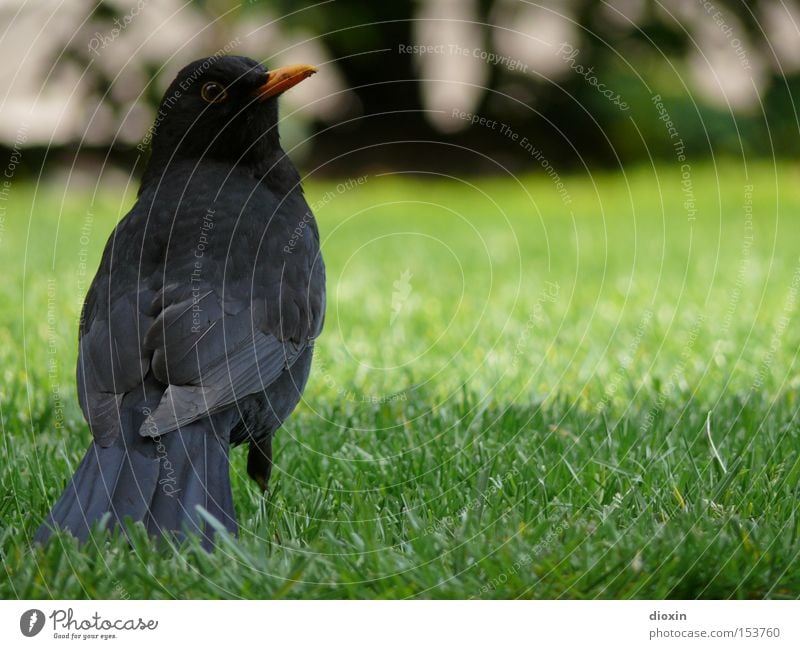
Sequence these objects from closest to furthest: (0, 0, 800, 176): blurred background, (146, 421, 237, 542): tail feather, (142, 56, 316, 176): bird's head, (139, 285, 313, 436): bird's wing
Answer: (146, 421, 237, 542): tail feather → (139, 285, 313, 436): bird's wing → (142, 56, 316, 176): bird's head → (0, 0, 800, 176): blurred background

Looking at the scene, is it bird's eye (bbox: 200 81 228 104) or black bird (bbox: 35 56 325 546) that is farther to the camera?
bird's eye (bbox: 200 81 228 104)

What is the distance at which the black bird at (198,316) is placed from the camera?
8.82ft

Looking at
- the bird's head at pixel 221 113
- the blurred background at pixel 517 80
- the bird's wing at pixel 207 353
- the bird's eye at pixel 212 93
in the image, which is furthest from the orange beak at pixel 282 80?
the blurred background at pixel 517 80

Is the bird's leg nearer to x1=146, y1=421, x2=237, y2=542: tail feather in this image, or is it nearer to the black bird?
the black bird

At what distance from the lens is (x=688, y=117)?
12969 mm

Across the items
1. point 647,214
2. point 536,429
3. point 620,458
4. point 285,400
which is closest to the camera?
point 285,400

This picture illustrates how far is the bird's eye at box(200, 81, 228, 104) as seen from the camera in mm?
3459

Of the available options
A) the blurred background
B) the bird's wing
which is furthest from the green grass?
the blurred background

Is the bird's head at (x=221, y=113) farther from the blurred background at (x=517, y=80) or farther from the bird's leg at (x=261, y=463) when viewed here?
the blurred background at (x=517, y=80)

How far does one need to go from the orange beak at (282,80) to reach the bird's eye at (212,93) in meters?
0.13

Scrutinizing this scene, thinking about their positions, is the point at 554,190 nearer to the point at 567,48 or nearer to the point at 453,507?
the point at 567,48

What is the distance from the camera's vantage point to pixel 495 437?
3.64 metres

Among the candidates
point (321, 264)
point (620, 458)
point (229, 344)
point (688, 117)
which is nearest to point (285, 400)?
point (229, 344)
